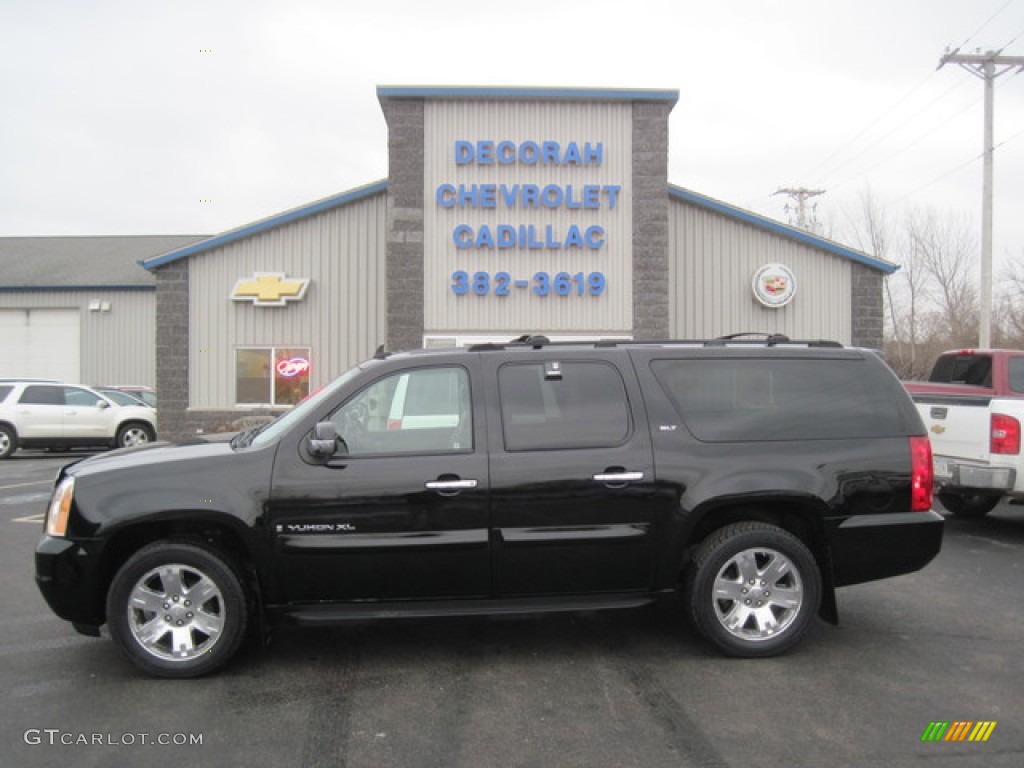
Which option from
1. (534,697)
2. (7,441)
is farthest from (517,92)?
(534,697)

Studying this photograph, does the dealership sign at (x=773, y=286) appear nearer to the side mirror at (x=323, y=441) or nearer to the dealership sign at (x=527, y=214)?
the dealership sign at (x=527, y=214)

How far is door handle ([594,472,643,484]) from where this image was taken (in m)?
4.34

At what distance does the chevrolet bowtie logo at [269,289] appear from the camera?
633 inches

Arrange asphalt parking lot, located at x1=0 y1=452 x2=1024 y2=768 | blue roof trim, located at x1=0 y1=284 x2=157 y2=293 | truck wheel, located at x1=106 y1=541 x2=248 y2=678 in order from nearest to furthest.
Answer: asphalt parking lot, located at x1=0 y1=452 x2=1024 y2=768
truck wheel, located at x1=106 y1=541 x2=248 y2=678
blue roof trim, located at x1=0 y1=284 x2=157 y2=293

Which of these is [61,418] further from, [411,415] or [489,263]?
[411,415]

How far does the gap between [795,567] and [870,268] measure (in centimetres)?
1383

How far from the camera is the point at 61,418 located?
1611 cm

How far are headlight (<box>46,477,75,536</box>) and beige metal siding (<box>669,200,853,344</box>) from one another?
13.5m

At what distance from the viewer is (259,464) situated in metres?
4.21

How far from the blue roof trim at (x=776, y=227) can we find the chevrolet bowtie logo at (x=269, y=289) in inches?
307

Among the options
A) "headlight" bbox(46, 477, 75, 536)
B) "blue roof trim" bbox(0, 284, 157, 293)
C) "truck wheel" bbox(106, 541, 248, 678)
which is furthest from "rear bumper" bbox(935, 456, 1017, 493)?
"blue roof trim" bbox(0, 284, 157, 293)

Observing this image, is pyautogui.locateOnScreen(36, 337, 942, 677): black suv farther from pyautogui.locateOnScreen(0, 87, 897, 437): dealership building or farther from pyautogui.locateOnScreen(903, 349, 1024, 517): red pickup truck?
pyautogui.locateOnScreen(0, 87, 897, 437): dealership building

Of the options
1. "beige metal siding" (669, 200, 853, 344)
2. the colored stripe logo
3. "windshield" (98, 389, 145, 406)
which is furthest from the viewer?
"windshield" (98, 389, 145, 406)

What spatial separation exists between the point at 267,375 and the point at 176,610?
1260cm
